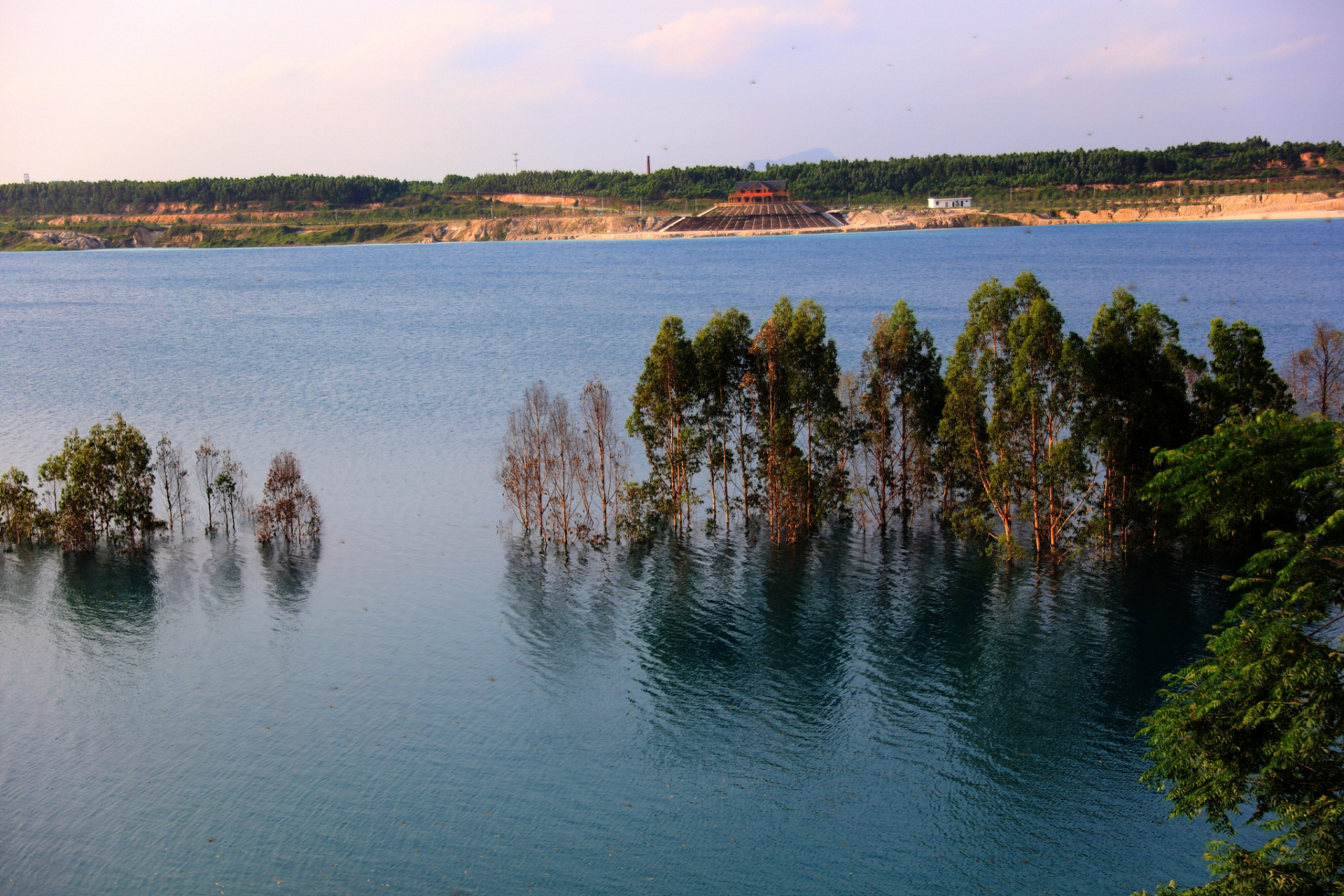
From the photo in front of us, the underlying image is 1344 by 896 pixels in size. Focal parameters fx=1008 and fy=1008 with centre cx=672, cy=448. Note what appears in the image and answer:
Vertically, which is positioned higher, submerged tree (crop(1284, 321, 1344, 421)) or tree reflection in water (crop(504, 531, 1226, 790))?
submerged tree (crop(1284, 321, 1344, 421))

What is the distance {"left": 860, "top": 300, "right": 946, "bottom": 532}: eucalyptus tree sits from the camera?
4600 cm

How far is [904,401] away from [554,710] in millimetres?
22925

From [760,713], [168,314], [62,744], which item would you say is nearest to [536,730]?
[760,713]

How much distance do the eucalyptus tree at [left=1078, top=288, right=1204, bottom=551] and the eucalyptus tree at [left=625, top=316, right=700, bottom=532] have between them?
1697 cm

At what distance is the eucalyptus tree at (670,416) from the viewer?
46062mm

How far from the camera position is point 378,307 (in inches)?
5423

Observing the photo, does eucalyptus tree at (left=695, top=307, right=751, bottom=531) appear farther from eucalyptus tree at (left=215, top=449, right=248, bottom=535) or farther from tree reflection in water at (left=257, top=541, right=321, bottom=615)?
eucalyptus tree at (left=215, top=449, right=248, bottom=535)

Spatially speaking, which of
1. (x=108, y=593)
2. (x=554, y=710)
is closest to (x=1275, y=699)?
(x=554, y=710)

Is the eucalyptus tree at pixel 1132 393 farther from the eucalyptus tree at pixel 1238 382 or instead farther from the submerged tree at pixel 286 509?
the submerged tree at pixel 286 509

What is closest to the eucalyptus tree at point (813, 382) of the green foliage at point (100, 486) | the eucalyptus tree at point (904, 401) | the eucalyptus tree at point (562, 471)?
the eucalyptus tree at point (904, 401)

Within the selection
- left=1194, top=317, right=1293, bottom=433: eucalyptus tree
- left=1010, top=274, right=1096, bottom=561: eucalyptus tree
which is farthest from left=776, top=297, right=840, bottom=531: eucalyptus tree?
left=1194, top=317, right=1293, bottom=433: eucalyptus tree

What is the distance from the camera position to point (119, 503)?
46.6 meters

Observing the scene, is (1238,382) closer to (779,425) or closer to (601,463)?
(779,425)

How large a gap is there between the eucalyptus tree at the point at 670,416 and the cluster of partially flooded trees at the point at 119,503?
16468mm
